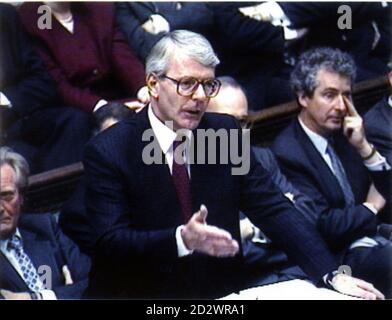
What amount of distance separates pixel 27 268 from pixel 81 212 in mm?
277

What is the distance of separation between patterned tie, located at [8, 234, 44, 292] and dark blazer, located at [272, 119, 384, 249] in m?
0.97

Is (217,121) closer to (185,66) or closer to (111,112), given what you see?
(185,66)

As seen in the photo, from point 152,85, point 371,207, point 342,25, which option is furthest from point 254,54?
point 371,207

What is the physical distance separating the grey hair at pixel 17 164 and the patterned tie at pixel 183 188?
A: 0.53 meters

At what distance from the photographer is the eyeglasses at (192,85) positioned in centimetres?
464

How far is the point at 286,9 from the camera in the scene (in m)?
4.93

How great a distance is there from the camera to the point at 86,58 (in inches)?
190

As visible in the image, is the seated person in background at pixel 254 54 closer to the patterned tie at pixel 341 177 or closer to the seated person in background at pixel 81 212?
the patterned tie at pixel 341 177

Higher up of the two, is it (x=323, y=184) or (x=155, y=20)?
(x=155, y=20)

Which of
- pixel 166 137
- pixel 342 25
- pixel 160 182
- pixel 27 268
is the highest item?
pixel 342 25

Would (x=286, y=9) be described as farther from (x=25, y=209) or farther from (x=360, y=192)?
(x=25, y=209)

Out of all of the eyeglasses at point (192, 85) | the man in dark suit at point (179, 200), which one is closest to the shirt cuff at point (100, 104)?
the man in dark suit at point (179, 200)

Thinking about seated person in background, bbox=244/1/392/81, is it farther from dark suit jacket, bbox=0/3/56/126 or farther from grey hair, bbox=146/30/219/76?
dark suit jacket, bbox=0/3/56/126
